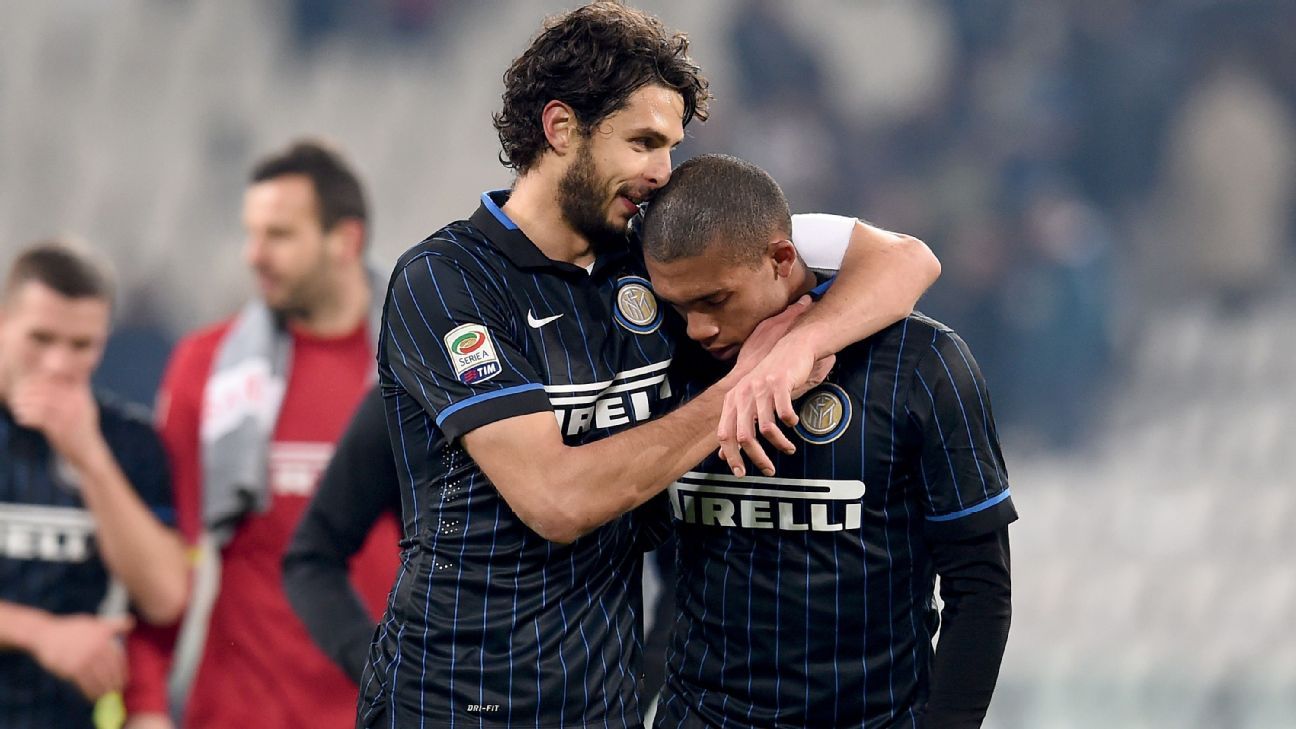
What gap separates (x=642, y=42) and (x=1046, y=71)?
16.1ft

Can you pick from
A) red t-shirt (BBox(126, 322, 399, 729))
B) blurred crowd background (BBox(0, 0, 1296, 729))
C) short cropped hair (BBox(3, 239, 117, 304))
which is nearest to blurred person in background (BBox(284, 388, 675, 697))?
red t-shirt (BBox(126, 322, 399, 729))

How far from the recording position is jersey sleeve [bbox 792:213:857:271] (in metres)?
2.28

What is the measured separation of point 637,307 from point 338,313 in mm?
2041

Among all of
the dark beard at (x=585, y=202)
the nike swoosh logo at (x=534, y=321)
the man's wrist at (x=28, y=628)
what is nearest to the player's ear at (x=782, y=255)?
the dark beard at (x=585, y=202)

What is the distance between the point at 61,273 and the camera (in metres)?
3.66

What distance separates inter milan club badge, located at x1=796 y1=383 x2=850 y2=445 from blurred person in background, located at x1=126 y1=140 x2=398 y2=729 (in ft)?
5.55

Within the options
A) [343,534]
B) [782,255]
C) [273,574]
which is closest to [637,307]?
[782,255]

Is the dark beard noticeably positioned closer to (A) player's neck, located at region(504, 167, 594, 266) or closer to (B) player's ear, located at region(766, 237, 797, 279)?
(A) player's neck, located at region(504, 167, 594, 266)

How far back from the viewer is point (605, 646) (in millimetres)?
2078

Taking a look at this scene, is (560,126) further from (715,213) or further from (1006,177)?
(1006,177)

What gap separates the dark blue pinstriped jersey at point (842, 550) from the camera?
211 centimetres

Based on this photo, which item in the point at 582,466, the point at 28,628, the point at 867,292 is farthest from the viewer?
the point at 28,628

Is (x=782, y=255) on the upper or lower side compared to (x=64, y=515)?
upper

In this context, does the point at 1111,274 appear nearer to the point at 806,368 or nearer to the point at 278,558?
the point at 278,558
